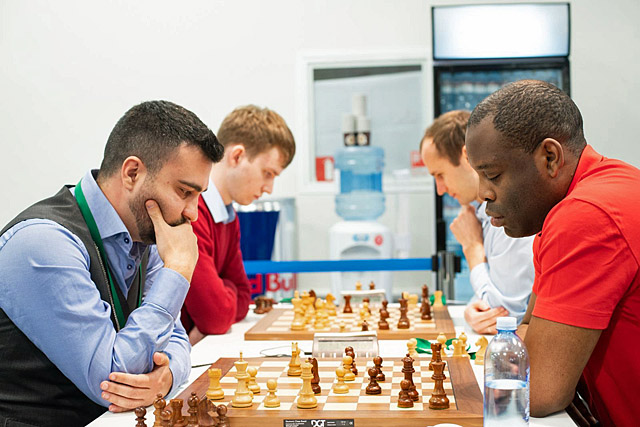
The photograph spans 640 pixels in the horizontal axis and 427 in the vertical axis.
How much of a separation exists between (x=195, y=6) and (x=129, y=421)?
5.78m

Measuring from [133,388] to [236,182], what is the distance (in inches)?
61.1

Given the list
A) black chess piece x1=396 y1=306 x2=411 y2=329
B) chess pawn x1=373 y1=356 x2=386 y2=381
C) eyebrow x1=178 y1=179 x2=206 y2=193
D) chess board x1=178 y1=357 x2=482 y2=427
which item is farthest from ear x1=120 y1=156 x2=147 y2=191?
black chess piece x1=396 y1=306 x2=411 y2=329

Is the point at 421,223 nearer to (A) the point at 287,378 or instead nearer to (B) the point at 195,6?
(B) the point at 195,6

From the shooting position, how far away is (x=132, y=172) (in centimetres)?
199

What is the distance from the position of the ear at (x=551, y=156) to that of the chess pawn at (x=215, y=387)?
3.13ft

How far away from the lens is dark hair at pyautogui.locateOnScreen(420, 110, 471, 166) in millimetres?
3145

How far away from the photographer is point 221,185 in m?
3.19

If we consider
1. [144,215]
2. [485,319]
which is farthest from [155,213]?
[485,319]

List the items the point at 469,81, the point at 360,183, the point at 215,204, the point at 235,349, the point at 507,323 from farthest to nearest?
the point at 360,183 → the point at 469,81 → the point at 215,204 → the point at 235,349 → the point at 507,323

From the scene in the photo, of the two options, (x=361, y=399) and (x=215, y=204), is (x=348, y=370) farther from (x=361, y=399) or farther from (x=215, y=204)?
(x=215, y=204)

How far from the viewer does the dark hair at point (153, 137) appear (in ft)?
6.51

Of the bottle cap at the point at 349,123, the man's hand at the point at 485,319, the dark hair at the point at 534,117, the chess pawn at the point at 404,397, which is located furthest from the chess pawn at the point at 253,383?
the bottle cap at the point at 349,123

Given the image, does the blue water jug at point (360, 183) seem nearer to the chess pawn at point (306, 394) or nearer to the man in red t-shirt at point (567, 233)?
the man in red t-shirt at point (567, 233)

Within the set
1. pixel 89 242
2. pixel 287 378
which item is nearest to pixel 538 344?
pixel 287 378
